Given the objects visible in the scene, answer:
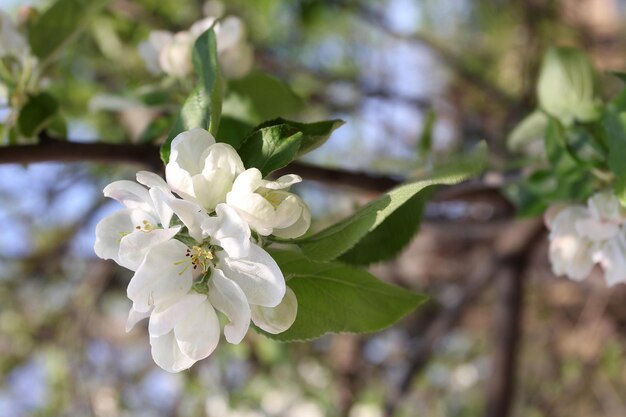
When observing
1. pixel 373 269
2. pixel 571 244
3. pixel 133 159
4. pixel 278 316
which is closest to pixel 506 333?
pixel 373 269

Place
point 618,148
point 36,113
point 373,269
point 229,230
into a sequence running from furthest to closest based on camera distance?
point 373,269, point 36,113, point 618,148, point 229,230

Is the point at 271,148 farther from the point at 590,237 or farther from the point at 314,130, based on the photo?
the point at 590,237

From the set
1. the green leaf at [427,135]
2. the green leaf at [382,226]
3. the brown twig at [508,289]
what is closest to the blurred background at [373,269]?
the brown twig at [508,289]

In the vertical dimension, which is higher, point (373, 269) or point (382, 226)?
point (382, 226)

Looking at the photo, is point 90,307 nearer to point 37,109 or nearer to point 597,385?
point 37,109

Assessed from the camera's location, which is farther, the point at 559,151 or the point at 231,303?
the point at 559,151

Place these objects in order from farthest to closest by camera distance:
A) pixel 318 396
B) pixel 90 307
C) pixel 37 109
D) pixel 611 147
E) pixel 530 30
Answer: pixel 530 30
pixel 318 396
pixel 90 307
pixel 37 109
pixel 611 147

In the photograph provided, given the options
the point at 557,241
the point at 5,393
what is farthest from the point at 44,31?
the point at 5,393

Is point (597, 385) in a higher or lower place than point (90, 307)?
lower
